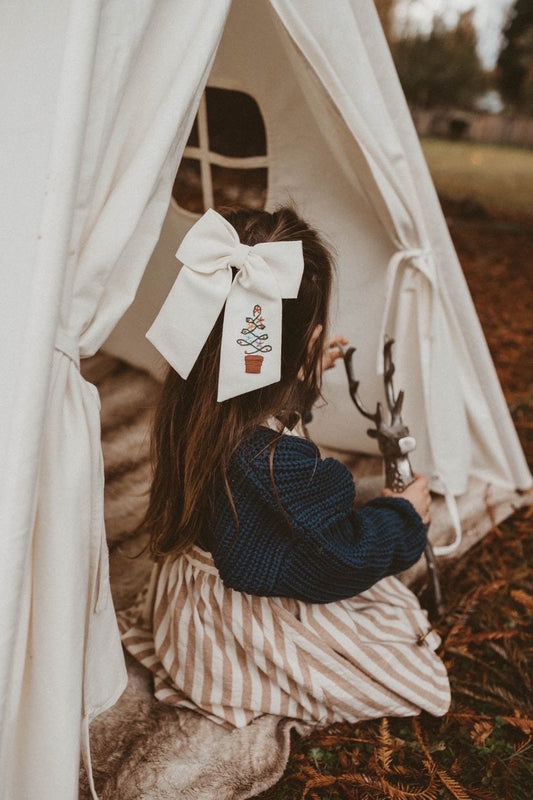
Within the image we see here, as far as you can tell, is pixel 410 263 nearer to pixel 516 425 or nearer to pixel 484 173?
pixel 516 425

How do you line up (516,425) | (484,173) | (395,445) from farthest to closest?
(484,173) → (516,425) → (395,445)

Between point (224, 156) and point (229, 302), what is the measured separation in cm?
121

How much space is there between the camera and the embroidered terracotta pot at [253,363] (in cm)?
132

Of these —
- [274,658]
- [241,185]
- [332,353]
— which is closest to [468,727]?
[274,658]

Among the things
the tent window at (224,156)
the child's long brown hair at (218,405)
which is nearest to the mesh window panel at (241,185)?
the tent window at (224,156)

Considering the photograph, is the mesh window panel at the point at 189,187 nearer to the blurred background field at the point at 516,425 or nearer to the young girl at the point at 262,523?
the young girl at the point at 262,523

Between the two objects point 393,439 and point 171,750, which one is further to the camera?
point 393,439

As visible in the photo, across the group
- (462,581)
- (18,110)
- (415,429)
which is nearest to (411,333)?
(415,429)

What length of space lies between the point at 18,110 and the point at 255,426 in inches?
29.2

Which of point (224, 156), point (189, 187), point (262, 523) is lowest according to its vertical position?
point (262, 523)

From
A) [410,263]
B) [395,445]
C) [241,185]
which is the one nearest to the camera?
[395,445]

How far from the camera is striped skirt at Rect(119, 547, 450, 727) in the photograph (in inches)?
61.8

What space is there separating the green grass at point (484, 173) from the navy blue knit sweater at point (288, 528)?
823 cm

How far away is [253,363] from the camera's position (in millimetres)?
1320
